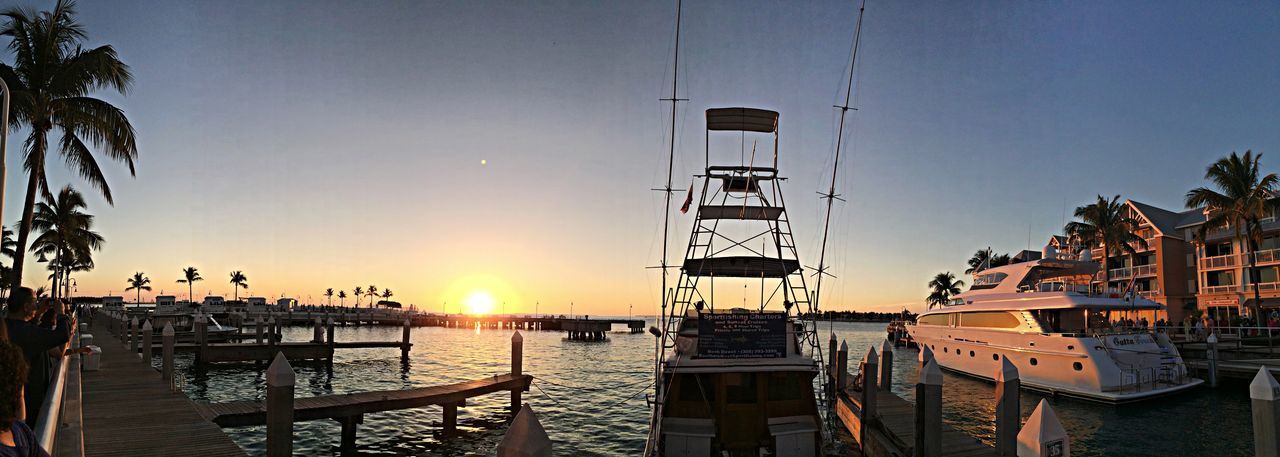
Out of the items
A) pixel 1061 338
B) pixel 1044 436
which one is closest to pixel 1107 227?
pixel 1061 338

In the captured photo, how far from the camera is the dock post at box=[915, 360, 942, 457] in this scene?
10930mm

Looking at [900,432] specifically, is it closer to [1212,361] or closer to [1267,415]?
[1267,415]

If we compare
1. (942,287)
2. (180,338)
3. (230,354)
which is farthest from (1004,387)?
(942,287)

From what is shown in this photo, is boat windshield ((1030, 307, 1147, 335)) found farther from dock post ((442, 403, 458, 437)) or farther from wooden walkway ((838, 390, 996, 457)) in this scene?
dock post ((442, 403, 458, 437))

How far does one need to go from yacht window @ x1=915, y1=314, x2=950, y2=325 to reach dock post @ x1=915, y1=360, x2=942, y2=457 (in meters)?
24.6

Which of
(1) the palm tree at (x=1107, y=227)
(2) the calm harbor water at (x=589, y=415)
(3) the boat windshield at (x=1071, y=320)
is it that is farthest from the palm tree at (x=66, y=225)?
(1) the palm tree at (x=1107, y=227)

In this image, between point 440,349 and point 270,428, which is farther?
point 440,349

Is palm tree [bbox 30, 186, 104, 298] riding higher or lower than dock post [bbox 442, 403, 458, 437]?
higher

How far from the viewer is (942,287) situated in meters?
95.1

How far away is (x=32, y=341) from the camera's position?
21.0 feet

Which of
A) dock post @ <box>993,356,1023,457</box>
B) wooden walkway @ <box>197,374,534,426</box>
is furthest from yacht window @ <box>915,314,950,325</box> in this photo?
dock post @ <box>993,356,1023,457</box>

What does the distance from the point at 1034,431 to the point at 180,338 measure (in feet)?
161

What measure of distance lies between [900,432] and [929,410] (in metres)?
3.50

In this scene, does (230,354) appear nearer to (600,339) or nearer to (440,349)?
(440,349)
